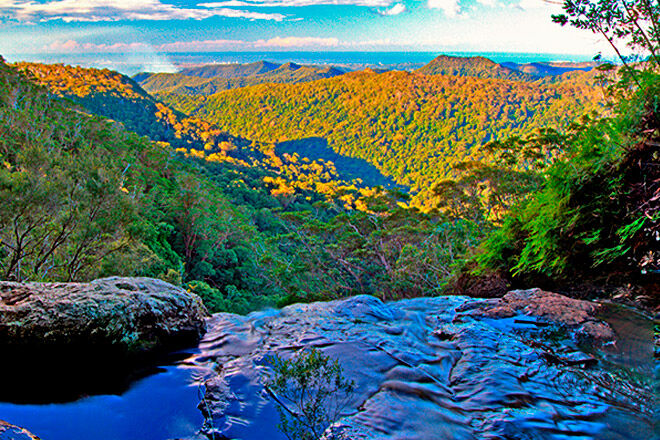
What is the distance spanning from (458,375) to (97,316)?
431cm

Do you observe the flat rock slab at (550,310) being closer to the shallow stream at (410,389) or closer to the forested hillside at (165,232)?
the shallow stream at (410,389)

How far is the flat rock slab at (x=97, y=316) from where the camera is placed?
4.52 meters

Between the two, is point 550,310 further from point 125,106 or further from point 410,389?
point 125,106

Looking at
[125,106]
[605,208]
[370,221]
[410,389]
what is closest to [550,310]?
[605,208]

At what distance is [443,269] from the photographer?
13305 millimetres

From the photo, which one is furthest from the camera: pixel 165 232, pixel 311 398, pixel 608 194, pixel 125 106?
pixel 125 106

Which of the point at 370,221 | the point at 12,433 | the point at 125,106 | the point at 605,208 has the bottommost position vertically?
the point at 370,221

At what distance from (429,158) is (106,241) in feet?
560

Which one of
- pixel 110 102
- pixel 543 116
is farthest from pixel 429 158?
pixel 110 102

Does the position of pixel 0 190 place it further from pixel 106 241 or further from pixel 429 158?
pixel 429 158

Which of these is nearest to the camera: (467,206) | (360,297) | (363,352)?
(363,352)

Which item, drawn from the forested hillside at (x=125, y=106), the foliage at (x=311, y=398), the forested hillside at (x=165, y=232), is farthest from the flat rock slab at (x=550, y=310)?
the forested hillside at (x=125, y=106)

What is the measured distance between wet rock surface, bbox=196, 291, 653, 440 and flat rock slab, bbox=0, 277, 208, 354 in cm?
68

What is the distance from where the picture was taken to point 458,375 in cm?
392
